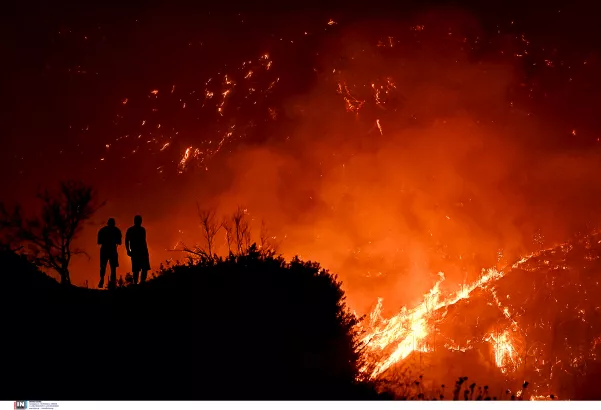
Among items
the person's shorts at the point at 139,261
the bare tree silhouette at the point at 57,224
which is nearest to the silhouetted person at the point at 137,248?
the person's shorts at the point at 139,261

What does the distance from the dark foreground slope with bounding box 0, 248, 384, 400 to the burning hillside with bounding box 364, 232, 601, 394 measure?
40.0 meters

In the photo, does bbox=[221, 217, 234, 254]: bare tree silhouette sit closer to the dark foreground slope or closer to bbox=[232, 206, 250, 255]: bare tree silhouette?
bbox=[232, 206, 250, 255]: bare tree silhouette

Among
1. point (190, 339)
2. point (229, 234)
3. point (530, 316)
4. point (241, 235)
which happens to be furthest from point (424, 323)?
point (190, 339)

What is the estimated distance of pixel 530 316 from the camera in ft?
198

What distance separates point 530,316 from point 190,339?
5463cm

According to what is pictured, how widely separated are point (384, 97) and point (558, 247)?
63.7 feet

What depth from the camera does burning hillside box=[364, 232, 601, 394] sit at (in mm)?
53812

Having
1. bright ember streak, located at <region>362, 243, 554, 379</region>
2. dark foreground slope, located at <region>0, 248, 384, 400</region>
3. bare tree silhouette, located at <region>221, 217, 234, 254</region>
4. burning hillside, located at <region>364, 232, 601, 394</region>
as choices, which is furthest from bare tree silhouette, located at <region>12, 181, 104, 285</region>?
burning hillside, located at <region>364, 232, 601, 394</region>

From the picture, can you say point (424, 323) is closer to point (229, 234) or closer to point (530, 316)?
point (530, 316)

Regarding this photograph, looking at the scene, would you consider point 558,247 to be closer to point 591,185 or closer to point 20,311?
point 591,185

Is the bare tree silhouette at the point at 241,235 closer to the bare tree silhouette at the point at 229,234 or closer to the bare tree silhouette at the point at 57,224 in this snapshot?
the bare tree silhouette at the point at 229,234

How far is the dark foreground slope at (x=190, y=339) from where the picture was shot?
972cm

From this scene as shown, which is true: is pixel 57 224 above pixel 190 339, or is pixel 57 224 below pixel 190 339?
above

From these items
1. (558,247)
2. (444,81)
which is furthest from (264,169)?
(558,247)
